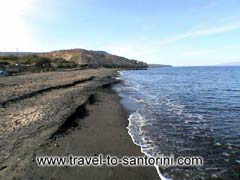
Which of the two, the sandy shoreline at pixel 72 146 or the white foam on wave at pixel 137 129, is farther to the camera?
the white foam on wave at pixel 137 129

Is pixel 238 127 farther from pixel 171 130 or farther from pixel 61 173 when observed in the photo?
pixel 61 173

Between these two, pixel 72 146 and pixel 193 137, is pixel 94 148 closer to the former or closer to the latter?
pixel 72 146

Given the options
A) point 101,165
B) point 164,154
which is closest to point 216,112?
point 164,154

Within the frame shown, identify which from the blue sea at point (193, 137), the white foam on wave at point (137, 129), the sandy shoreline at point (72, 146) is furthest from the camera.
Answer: the white foam on wave at point (137, 129)

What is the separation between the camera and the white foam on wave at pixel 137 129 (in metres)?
7.23

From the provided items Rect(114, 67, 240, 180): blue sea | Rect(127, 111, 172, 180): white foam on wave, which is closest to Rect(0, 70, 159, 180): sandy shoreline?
Rect(127, 111, 172, 180): white foam on wave

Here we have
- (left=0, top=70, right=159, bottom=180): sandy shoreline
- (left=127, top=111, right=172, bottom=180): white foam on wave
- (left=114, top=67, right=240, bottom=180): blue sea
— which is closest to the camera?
(left=0, top=70, right=159, bottom=180): sandy shoreline

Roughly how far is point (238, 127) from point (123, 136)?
6726 millimetres

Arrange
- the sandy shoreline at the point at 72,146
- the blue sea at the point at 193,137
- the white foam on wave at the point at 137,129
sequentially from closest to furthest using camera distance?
the sandy shoreline at the point at 72,146, the blue sea at the point at 193,137, the white foam on wave at the point at 137,129

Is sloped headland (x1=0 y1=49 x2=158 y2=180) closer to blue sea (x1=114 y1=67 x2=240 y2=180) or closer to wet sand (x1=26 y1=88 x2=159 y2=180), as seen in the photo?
wet sand (x1=26 y1=88 x2=159 y2=180)

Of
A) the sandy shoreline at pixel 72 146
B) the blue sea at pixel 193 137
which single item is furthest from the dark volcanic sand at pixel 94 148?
the blue sea at pixel 193 137

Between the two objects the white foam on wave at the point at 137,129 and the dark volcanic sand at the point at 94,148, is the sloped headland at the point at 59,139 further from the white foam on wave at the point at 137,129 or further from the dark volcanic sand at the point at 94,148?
the white foam on wave at the point at 137,129

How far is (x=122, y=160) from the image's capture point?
6.41 m

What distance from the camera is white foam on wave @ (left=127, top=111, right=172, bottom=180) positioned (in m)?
7.23
